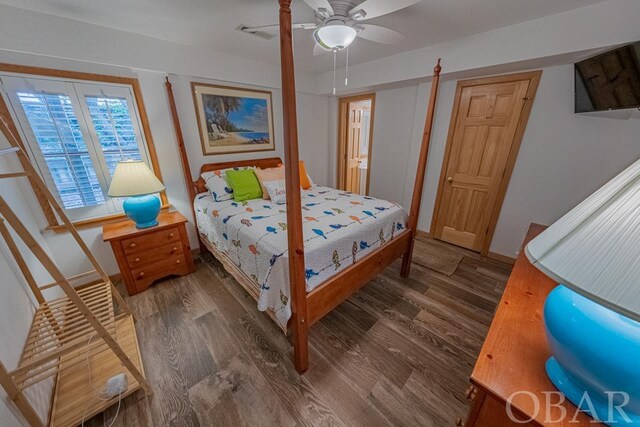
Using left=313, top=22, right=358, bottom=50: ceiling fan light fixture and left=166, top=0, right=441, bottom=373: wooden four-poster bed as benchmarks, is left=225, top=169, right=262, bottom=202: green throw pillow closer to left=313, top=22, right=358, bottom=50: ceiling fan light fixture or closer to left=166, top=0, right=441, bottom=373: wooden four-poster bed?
left=166, top=0, right=441, bottom=373: wooden four-poster bed

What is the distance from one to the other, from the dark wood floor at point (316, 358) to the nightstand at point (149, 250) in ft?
0.46

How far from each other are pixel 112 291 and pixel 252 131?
2.27 meters

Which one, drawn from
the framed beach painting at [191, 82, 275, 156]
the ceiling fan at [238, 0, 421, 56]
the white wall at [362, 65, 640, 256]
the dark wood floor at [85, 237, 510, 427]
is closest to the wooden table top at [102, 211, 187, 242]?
the dark wood floor at [85, 237, 510, 427]

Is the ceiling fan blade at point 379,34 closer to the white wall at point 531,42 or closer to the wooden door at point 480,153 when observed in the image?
the white wall at point 531,42

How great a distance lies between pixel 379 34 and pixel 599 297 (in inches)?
74.3

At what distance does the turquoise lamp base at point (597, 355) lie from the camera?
1.59 feet

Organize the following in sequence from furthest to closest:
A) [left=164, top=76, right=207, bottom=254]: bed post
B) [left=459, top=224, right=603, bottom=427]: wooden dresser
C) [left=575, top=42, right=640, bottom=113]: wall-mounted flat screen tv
→ [left=164, top=76, right=207, bottom=254]: bed post, [left=575, top=42, right=640, bottom=113]: wall-mounted flat screen tv, [left=459, top=224, right=603, bottom=427]: wooden dresser

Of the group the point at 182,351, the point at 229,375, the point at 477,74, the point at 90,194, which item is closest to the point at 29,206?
the point at 90,194

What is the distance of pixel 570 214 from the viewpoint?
0.54 meters

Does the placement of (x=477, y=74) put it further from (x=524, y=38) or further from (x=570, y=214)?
(x=570, y=214)

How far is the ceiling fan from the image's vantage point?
1.25 m

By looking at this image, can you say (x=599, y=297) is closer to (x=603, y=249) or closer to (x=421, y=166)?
(x=603, y=249)

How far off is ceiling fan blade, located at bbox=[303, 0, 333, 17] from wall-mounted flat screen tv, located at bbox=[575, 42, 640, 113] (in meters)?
1.91

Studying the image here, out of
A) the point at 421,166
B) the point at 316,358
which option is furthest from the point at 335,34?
the point at 316,358
